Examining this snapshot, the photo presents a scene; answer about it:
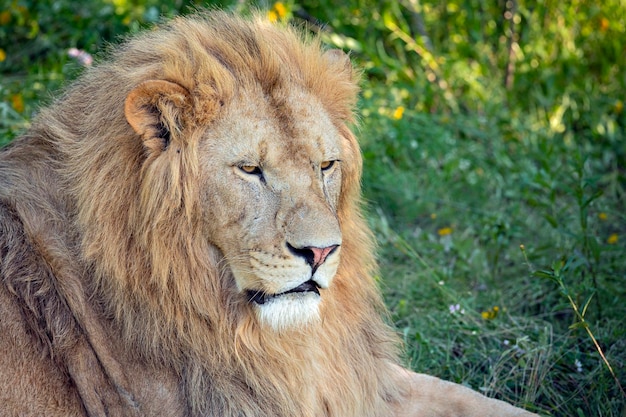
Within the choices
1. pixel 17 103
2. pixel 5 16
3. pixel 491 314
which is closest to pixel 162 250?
pixel 491 314

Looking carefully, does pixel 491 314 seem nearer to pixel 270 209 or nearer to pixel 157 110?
pixel 270 209

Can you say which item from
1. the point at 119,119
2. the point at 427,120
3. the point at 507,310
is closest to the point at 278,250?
the point at 119,119

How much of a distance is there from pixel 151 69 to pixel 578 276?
7.28 ft

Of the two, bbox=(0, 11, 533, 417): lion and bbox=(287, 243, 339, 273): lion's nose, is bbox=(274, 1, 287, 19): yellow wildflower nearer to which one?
bbox=(0, 11, 533, 417): lion

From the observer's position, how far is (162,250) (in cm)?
247

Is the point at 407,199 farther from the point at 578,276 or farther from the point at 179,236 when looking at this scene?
the point at 179,236

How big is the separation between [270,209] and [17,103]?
3.01 metres

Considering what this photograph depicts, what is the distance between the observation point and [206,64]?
2.54 metres

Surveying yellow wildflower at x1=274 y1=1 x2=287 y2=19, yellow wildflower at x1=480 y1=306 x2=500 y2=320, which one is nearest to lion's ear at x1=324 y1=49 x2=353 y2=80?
yellow wildflower at x1=480 y1=306 x2=500 y2=320

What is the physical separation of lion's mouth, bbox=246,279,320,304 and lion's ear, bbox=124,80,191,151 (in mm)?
513

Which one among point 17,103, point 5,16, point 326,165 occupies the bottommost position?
point 17,103

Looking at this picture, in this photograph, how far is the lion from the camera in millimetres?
2447

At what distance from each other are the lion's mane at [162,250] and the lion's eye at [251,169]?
0.14 m

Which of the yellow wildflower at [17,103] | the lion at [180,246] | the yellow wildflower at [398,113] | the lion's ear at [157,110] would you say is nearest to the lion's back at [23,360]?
the lion at [180,246]
